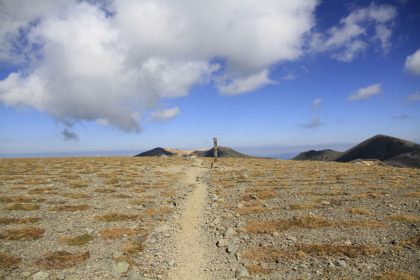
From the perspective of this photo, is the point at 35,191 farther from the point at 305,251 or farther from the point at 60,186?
the point at 305,251

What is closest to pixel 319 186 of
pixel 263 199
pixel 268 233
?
pixel 263 199

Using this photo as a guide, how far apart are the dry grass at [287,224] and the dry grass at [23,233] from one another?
1270cm

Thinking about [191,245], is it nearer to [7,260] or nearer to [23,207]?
[7,260]

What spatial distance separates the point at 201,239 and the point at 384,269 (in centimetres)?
891

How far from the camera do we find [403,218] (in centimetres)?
1360

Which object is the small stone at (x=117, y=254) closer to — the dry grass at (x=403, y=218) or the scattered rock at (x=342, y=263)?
the scattered rock at (x=342, y=263)

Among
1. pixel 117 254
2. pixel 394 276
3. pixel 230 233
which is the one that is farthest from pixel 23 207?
pixel 394 276

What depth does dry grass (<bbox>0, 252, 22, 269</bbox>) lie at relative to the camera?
32.1 ft

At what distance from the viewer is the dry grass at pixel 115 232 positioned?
13551 mm

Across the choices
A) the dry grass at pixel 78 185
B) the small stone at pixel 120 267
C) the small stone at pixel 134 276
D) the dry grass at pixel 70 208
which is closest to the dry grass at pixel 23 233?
the dry grass at pixel 70 208

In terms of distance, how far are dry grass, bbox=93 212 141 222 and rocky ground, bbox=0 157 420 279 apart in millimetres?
72

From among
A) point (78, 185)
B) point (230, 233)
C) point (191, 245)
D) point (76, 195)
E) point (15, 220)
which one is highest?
point (78, 185)

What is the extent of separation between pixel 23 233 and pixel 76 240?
131 inches

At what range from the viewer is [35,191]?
23016 millimetres
